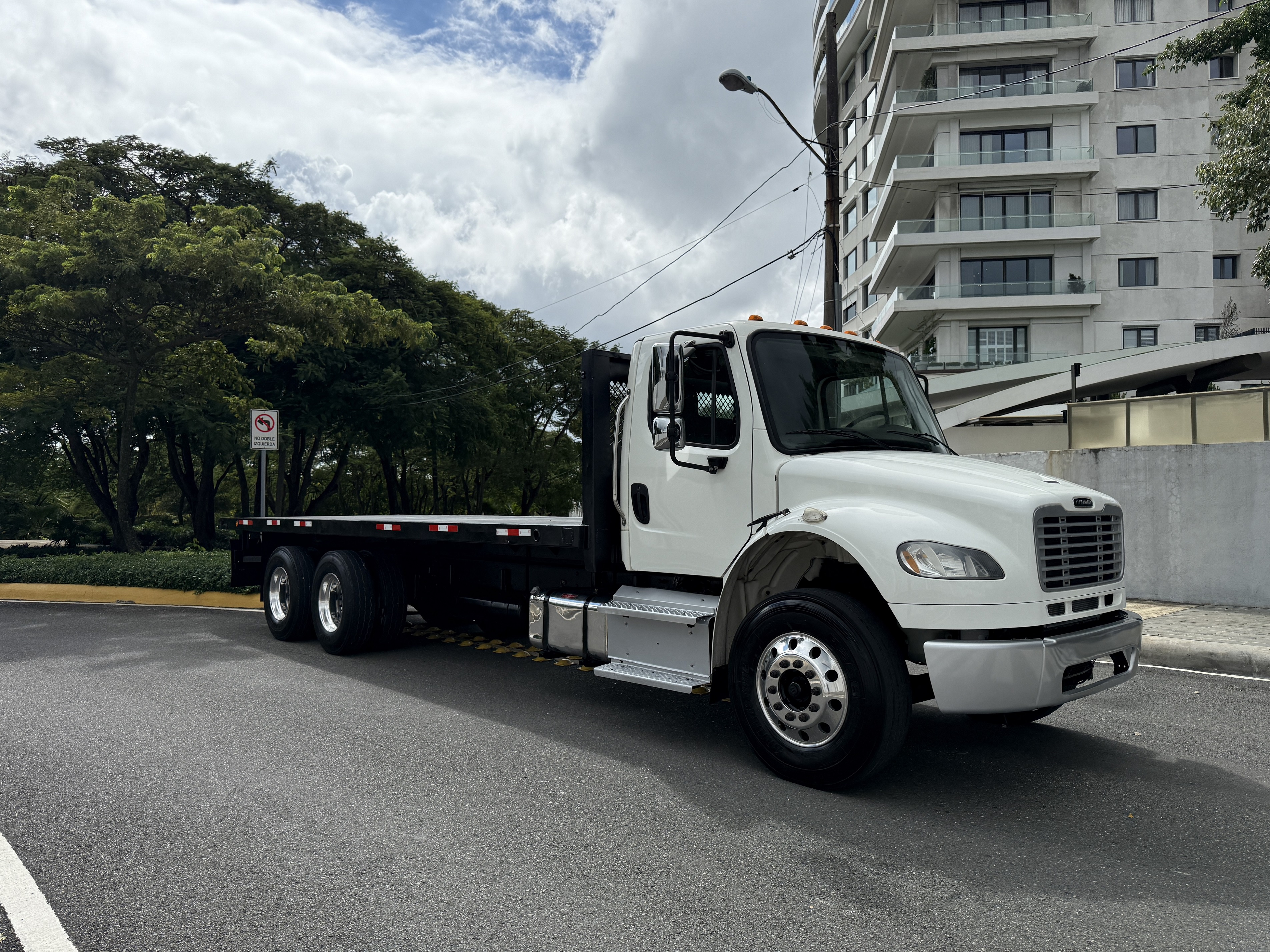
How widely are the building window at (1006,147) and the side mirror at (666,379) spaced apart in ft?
130

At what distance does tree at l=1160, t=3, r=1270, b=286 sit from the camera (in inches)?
666

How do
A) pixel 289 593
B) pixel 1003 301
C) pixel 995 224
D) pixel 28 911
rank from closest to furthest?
pixel 28 911 → pixel 289 593 → pixel 1003 301 → pixel 995 224

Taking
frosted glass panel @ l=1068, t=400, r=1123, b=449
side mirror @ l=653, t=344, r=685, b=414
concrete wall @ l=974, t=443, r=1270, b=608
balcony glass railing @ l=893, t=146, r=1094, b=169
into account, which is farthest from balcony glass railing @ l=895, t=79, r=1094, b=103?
side mirror @ l=653, t=344, r=685, b=414

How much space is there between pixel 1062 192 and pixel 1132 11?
8.95 metres

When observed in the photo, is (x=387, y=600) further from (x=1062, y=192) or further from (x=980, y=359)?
(x=1062, y=192)

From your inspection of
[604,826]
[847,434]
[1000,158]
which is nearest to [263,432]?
[847,434]

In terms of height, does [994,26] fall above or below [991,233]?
above

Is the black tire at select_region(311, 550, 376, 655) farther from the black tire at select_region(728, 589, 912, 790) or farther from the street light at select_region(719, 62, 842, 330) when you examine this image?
the street light at select_region(719, 62, 842, 330)

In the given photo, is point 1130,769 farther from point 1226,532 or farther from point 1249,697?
point 1226,532

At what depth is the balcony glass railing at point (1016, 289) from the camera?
131 ft

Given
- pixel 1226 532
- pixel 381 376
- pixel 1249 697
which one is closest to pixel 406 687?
pixel 1249 697

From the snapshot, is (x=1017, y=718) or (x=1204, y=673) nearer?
(x=1017, y=718)

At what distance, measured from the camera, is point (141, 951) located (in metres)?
3.00

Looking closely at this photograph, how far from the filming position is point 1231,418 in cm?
1162
